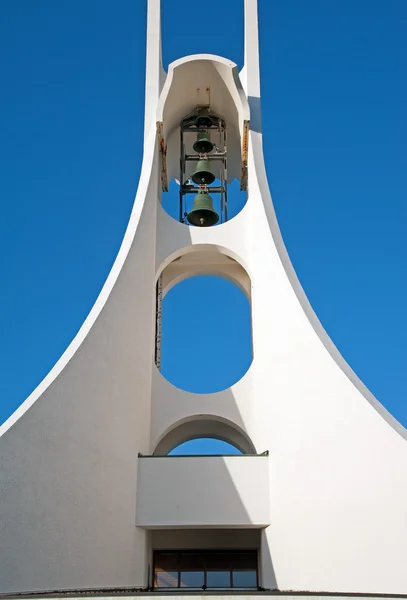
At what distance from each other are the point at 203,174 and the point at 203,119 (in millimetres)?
944

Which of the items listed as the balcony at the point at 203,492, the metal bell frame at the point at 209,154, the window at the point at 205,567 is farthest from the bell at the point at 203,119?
the window at the point at 205,567

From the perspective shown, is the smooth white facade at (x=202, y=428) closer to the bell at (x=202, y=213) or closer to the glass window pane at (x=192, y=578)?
the bell at (x=202, y=213)

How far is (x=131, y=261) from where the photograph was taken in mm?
8008

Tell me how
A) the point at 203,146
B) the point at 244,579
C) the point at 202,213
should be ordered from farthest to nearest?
the point at 203,146
the point at 202,213
the point at 244,579

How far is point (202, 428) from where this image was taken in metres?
9.34

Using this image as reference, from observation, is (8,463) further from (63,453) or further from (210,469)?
(210,469)

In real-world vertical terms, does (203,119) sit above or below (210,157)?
above

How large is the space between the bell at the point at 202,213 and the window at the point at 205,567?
4.12 m

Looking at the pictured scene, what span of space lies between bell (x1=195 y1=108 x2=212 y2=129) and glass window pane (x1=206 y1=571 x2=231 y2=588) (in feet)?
19.3

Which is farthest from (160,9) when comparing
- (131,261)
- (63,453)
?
(63,453)

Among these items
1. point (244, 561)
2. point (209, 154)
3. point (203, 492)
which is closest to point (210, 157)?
point (209, 154)

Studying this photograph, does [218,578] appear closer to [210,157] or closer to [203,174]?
[203,174]

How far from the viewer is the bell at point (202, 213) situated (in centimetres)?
922

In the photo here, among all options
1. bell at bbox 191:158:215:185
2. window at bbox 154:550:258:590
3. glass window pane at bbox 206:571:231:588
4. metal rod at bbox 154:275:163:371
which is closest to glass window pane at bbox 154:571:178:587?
window at bbox 154:550:258:590
